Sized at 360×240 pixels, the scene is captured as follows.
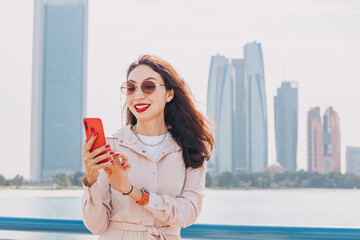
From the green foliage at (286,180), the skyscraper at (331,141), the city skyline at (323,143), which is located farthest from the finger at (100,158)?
the city skyline at (323,143)

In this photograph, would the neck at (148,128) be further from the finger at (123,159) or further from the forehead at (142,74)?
the finger at (123,159)

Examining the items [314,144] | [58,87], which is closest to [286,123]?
[314,144]

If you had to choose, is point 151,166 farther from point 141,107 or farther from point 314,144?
point 314,144

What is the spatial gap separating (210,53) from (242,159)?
63.7ft

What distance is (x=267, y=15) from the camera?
88750 mm

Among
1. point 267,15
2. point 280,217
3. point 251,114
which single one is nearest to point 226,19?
point 267,15

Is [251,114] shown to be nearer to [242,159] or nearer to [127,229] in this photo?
[242,159]

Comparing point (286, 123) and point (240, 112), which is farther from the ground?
point (240, 112)

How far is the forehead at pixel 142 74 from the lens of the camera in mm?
1713

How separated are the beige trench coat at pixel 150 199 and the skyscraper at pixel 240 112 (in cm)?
7077

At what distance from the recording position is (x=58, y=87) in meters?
79.0

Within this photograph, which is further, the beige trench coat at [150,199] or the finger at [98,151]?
the beige trench coat at [150,199]

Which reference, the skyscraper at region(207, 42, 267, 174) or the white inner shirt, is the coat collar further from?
the skyscraper at region(207, 42, 267, 174)

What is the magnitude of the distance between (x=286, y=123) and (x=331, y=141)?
7.67 m
